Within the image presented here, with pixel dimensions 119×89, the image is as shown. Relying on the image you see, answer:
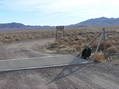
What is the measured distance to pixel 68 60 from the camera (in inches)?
659

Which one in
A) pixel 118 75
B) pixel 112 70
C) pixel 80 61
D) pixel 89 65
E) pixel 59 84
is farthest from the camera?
pixel 80 61

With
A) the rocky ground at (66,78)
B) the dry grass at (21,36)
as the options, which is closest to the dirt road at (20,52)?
the rocky ground at (66,78)

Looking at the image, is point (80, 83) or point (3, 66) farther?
point (3, 66)

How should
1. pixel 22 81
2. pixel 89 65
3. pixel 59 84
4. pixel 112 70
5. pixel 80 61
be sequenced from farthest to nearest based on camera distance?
pixel 80 61
pixel 89 65
pixel 112 70
pixel 22 81
pixel 59 84

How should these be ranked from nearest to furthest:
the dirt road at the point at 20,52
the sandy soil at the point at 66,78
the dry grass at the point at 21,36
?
the sandy soil at the point at 66,78
the dirt road at the point at 20,52
the dry grass at the point at 21,36

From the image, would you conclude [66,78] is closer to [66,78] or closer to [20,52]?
[66,78]

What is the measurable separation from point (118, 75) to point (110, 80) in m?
1.21

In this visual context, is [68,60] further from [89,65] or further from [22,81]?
[22,81]

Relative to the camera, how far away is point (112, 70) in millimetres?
13547

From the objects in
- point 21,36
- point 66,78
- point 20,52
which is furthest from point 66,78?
point 21,36

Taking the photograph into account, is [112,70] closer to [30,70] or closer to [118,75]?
[118,75]

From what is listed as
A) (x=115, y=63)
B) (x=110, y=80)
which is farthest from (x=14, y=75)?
(x=115, y=63)

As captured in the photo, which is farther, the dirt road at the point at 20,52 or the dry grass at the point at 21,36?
the dry grass at the point at 21,36

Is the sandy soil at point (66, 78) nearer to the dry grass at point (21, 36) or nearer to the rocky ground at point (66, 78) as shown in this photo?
the rocky ground at point (66, 78)
